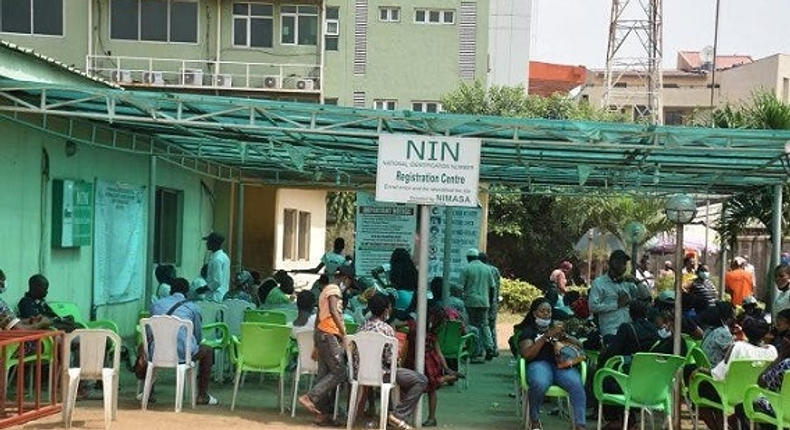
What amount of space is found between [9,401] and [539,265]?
26.7m

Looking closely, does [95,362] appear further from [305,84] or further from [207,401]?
[305,84]

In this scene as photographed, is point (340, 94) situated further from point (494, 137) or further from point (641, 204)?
point (494, 137)

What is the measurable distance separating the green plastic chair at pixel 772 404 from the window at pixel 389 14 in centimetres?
3101

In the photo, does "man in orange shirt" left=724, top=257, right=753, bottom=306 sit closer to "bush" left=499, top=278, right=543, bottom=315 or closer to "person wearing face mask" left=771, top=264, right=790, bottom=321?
"person wearing face mask" left=771, top=264, right=790, bottom=321

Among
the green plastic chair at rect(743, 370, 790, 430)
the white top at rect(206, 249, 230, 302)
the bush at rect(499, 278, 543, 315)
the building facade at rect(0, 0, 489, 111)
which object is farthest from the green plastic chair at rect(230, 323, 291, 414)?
the building facade at rect(0, 0, 489, 111)

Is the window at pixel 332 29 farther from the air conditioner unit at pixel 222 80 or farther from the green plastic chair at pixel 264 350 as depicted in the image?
the green plastic chair at pixel 264 350

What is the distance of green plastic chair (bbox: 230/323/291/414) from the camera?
11.5 m


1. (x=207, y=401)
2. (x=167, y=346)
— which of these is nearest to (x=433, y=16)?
(x=207, y=401)

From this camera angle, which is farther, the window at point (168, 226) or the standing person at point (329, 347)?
the window at point (168, 226)

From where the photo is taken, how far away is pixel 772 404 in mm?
9492

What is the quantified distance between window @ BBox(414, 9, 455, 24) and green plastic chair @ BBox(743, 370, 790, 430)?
30.8 m

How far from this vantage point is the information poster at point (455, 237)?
18766mm

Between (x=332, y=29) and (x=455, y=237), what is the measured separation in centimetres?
2200

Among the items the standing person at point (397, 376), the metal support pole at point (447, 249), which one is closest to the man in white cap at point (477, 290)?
the metal support pole at point (447, 249)
